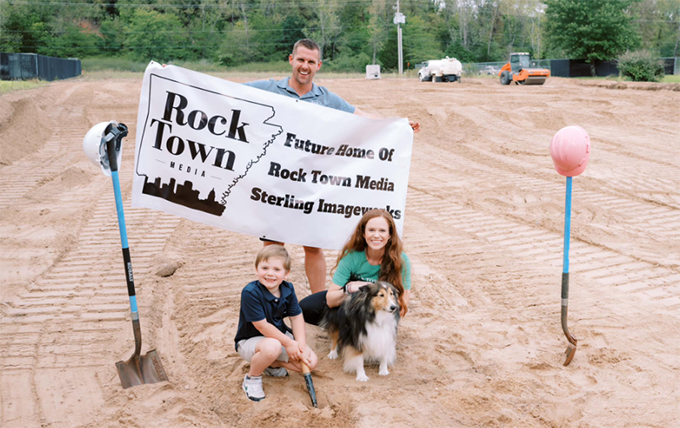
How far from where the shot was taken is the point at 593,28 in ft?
138

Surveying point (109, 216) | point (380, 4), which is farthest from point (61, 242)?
point (380, 4)

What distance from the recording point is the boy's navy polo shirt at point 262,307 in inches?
156

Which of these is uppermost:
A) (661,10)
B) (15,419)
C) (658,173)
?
(661,10)

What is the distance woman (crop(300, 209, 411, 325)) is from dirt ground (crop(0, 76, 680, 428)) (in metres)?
0.62

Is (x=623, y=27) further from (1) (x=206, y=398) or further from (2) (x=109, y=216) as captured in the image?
(1) (x=206, y=398)

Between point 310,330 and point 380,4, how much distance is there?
82533 millimetres

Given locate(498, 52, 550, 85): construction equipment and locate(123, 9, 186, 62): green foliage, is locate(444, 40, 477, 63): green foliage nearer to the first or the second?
locate(123, 9, 186, 62): green foliage

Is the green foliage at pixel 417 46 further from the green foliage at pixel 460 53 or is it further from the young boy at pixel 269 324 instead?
the young boy at pixel 269 324

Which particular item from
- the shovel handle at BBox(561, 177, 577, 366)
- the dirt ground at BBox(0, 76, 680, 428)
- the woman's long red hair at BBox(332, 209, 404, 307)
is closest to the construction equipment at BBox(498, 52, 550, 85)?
the dirt ground at BBox(0, 76, 680, 428)

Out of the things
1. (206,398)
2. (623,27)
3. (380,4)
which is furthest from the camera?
(380,4)

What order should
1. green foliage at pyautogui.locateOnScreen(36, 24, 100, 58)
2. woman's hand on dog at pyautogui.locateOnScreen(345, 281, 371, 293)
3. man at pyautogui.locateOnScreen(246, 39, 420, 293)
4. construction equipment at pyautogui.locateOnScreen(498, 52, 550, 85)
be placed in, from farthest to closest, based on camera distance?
green foliage at pyautogui.locateOnScreen(36, 24, 100, 58)
construction equipment at pyautogui.locateOnScreen(498, 52, 550, 85)
man at pyautogui.locateOnScreen(246, 39, 420, 293)
woman's hand on dog at pyautogui.locateOnScreen(345, 281, 371, 293)

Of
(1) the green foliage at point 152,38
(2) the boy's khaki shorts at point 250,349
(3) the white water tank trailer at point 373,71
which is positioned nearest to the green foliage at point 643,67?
(3) the white water tank trailer at point 373,71

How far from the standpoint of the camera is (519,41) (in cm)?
8150

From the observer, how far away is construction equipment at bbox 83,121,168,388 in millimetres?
4145
